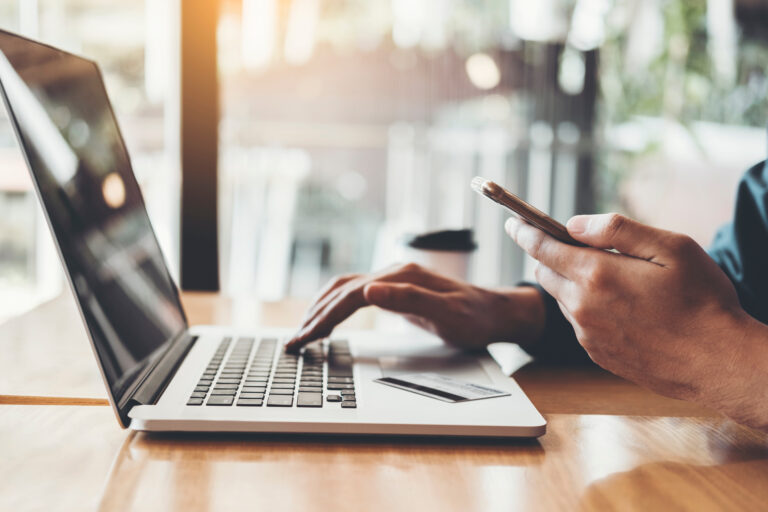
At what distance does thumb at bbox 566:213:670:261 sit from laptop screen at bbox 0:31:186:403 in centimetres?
40

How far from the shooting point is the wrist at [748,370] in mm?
580

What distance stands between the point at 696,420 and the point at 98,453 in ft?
1.69

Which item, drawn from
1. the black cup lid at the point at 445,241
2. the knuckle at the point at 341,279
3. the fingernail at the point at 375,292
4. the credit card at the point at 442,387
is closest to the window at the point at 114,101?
the black cup lid at the point at 445,241

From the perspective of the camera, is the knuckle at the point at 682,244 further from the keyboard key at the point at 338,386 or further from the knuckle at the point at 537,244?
the keyboard key at the point at 338,386

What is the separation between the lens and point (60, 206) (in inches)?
23.5

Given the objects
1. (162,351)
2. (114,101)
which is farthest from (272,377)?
(114,101)

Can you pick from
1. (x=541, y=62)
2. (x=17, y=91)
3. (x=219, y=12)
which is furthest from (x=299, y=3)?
(x=17, y=91)

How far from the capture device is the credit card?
0.65 metres

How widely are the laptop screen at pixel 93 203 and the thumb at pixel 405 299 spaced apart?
235 mm

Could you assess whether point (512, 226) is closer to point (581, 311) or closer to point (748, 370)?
point (581, 311)

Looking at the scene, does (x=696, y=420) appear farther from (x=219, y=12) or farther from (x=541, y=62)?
(x=541, y=62)

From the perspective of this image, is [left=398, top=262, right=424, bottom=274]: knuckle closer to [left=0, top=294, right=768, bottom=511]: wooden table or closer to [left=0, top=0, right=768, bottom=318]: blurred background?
[left=0, top=294, right=768, bottom=511]: wooden table

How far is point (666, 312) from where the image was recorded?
580 mm

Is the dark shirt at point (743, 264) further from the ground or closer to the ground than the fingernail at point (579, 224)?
closer to the ground
